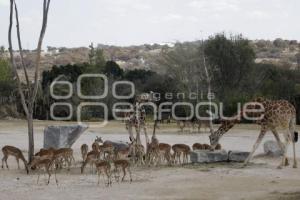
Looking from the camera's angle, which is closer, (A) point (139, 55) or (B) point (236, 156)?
(B) point (236, 156)

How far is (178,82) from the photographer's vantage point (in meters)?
60.7

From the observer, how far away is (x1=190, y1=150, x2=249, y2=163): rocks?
1961cm

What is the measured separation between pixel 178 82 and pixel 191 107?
10513 mm

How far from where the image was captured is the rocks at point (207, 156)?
19.6m

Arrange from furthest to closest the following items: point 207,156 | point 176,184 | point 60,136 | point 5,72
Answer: point 5,72, point 60,136, point 207,156, point 176,184

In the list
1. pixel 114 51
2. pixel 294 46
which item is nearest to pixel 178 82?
pixel 294 46

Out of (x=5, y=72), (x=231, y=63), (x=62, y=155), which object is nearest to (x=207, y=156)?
(x=62, y=155)

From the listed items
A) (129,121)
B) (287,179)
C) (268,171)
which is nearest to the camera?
(287,179)

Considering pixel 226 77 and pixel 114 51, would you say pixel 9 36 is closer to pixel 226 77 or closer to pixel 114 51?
pixel 226 77

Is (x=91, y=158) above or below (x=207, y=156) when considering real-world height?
Answer: above

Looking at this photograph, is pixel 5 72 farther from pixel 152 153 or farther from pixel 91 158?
pixel 91 158

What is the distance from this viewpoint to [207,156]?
1975cm

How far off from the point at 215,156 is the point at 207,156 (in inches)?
11.1

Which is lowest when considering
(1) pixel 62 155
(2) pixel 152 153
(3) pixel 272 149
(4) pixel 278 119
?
(3) pixel 272 149
